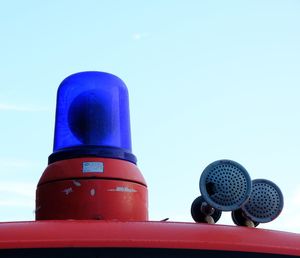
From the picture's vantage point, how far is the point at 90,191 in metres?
3.93

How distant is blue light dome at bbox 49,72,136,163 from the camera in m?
4.19

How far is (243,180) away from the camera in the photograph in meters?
3.41

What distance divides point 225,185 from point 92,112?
131cm

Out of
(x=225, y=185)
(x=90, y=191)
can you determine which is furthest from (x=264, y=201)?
(x=90, y=191)

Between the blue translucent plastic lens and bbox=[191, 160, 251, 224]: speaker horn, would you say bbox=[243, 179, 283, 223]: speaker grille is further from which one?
the blue translucent plastic lens

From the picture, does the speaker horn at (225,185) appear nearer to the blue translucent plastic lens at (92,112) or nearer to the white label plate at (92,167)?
the white label plate at (92,167)

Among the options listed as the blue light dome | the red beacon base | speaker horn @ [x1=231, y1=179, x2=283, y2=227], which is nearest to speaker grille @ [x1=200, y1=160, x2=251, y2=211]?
speaker horn @ [x1=231, y1=179, x2=283, y2=227]

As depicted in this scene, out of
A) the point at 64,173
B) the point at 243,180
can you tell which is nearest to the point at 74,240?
the point at 243,180

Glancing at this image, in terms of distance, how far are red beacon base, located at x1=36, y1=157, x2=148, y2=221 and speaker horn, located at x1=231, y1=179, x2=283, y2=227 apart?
74cm

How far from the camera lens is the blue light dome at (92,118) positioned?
13.8ft

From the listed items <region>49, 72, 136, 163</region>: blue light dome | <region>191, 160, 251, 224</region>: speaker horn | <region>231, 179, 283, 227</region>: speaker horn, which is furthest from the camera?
<region>49, 72, 136, 163</region>: blue light dome

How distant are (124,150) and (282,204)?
1172mm

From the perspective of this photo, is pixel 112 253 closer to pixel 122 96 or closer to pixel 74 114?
pixel 74 114

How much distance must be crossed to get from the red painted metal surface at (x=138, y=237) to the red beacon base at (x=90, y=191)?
1000 mm
